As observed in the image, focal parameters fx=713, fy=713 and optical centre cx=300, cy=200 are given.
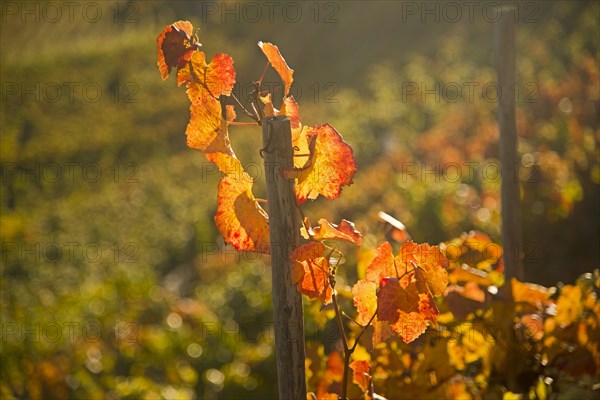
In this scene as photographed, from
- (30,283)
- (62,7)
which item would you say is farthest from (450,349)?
(62,7)

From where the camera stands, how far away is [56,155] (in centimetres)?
1044

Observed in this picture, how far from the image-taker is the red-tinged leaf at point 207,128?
1.29 meters

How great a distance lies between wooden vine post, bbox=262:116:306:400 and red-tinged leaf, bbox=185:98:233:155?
78mm

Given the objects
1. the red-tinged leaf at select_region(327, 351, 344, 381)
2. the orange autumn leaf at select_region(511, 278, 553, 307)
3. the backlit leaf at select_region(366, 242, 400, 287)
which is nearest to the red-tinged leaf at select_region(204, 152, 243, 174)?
the backlit leaf at select_region(366, 242, 400, 287)

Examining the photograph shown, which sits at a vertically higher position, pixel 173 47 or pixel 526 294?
pixel 173 47

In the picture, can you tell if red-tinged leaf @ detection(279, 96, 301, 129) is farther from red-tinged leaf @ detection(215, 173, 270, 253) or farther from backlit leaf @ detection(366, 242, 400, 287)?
backlit leaf @ detection(366, 242, 400, 287)

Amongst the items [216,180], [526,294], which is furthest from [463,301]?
[216,180]

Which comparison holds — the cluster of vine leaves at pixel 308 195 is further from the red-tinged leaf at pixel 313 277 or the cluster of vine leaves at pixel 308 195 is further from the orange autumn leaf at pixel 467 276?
the orange autumn leaf at pixel 467 276

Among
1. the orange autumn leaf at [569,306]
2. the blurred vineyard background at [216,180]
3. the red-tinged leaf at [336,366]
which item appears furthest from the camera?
the blurred vineyard background at [216,180]

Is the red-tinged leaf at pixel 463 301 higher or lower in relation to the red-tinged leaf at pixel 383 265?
lower

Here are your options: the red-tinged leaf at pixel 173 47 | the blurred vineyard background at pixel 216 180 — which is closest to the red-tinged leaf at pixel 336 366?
the blurred vineyard background at pixel 216 180

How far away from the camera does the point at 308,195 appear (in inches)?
53.2

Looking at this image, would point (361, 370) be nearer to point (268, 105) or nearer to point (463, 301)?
point (463, 301)

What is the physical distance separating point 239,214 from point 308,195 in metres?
0.14
